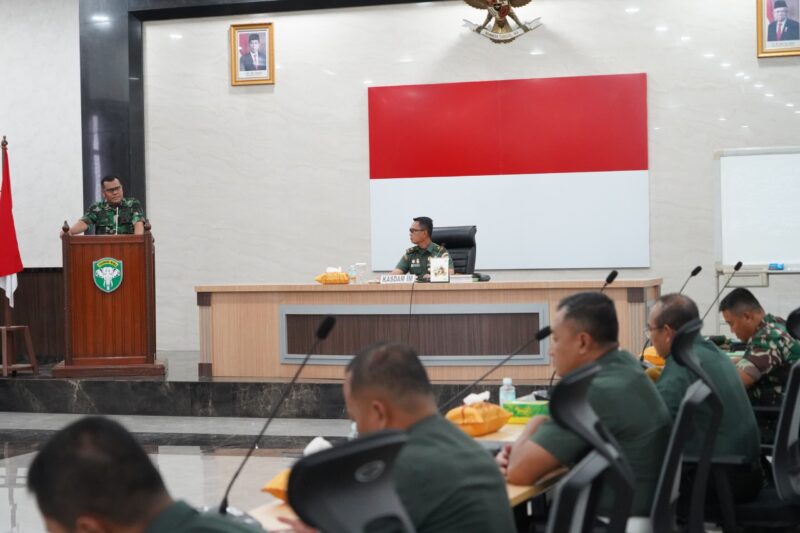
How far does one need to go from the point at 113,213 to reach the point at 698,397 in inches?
250

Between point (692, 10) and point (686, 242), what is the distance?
225 centimetres

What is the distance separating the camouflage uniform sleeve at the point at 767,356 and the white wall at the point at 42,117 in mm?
8146

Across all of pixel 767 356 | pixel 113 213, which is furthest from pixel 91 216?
pixel 767 356

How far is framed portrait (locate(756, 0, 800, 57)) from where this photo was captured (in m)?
9.12

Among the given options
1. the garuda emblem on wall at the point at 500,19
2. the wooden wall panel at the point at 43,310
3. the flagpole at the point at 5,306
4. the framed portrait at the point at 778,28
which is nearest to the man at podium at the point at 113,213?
the flagpole at the point at 5,306

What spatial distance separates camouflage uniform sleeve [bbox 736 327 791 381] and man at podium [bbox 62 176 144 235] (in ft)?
17.4

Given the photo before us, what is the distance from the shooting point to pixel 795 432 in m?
3.31

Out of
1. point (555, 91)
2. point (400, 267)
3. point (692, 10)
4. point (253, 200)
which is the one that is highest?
point (692, 10)

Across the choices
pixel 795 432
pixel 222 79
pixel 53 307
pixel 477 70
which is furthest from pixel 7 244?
pixel 795 432

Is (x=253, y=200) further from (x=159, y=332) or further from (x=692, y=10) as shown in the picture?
(x=692, y=10)

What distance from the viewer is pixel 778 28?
916 cm

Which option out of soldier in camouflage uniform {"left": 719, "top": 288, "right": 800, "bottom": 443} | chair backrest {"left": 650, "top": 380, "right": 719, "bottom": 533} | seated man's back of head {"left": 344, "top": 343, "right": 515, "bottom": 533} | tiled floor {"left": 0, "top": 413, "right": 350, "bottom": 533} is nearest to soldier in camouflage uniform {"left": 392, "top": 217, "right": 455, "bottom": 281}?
tiled floor {"left": 0, "top": 413, "right": 350, "bottom": 533}

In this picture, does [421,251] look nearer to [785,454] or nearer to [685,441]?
[785,454]

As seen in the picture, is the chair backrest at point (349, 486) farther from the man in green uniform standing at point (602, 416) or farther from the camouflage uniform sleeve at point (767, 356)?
the camouflage uniform sleeve at point (767, 356)
